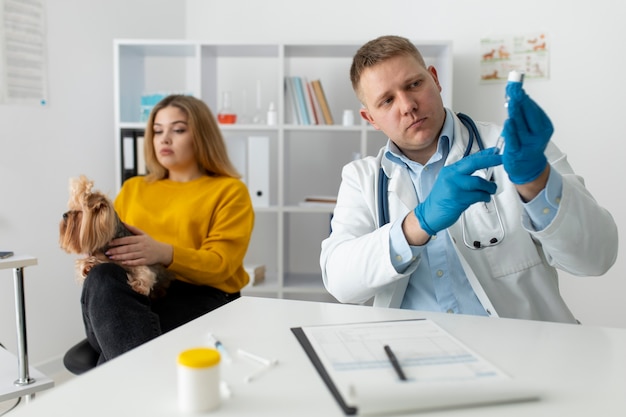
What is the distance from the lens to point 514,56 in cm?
303

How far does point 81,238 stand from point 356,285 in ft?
2.96

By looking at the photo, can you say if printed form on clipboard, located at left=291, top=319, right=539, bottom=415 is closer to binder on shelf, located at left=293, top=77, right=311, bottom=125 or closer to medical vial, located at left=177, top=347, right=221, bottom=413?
medical vial, located at left=177, top=347, right=221, bottom=413

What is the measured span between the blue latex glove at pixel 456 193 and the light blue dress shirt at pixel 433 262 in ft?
0.23

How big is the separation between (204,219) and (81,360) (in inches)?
23.9

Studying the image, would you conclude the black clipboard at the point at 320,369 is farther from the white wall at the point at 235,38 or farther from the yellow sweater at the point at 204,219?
the white wall at the point at 235,38

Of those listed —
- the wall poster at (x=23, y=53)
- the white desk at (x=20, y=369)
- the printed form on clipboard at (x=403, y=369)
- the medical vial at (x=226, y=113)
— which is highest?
the wall poster at (x=23, y=53)

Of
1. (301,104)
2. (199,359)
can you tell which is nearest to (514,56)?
(301,104)

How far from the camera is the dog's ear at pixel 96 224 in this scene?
1685 millimetres

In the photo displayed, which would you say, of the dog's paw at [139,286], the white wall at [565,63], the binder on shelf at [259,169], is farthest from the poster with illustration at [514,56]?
the dog's paw at [139,286]

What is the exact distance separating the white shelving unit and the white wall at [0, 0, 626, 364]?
14cm

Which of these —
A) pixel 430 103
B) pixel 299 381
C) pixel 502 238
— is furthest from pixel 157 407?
pixel 430 103

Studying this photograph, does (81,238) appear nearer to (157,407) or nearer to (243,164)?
(157,407)

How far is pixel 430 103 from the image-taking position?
1383 millimetres

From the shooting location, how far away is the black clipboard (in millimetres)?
653
